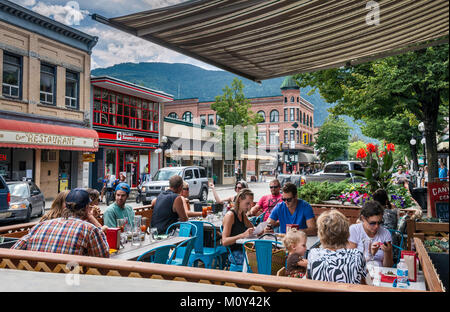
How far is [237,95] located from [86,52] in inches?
662

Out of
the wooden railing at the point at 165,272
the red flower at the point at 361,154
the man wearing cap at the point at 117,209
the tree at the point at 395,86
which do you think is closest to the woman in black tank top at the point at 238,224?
the man wearing cap at the point at 117,209

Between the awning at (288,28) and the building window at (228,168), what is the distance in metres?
37.9

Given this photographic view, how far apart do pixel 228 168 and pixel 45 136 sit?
25.6 m

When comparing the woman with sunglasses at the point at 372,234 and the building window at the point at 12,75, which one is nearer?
the woman with sunglasses at the point at 372,234

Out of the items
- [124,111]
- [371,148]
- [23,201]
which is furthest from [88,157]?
[371,148]

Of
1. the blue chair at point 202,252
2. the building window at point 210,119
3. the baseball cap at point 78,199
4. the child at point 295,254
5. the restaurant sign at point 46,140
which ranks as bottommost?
the blue chair at point 202,252

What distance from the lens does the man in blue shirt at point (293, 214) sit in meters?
5.82

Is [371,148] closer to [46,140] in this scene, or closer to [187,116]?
[46,140]

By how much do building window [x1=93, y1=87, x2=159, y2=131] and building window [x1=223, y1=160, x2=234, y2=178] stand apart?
41.8ft

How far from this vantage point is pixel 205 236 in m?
6.95

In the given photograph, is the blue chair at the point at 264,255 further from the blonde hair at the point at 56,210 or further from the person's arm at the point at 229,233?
the blonde hair at the point at 56,210

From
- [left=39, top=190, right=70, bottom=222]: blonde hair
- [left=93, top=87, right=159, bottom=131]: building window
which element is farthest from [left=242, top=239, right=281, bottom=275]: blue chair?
[left=93, top=87, right=159, bottom=131]: building window

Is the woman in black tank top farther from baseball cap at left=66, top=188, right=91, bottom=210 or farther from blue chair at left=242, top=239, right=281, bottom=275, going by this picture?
baseball cap at left=66, top=188, right=91, bottom=210
